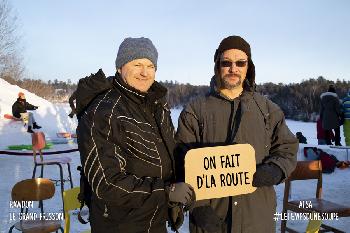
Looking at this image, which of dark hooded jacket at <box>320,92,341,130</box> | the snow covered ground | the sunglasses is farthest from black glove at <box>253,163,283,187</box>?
dark hooded jacket at <box>320,92,341,130</box>

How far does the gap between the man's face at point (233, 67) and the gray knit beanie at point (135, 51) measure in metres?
0.49

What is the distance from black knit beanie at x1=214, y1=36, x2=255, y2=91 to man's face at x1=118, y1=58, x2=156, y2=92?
580 mm

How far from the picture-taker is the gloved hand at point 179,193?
6.59 ft

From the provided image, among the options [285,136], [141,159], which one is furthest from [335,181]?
[141,159]

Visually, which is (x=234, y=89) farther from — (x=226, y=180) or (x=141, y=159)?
(x=141, y=159)

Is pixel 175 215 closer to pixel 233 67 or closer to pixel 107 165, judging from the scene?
pixel 107 165

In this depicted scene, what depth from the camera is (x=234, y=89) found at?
2418 millimetres

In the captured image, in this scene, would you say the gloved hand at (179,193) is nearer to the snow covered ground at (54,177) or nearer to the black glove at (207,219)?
the black glove at (207,219)

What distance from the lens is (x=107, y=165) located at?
1843 millimetres

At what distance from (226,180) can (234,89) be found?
1.91 ft

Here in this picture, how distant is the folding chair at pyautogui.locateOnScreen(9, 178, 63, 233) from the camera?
3723 millimetres

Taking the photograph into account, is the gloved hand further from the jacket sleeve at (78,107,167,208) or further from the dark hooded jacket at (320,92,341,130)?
the dark hooded jacket at (320,92,341,130)

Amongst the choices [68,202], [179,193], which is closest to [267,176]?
[179,193]

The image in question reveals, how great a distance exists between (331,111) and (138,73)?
967 cm
